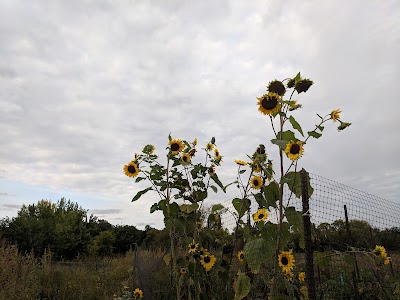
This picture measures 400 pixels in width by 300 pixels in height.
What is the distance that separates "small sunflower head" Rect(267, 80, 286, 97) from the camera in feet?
8.21

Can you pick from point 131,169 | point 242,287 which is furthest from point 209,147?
point 242,287

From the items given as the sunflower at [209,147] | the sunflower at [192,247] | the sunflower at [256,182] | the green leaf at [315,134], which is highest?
the sunflower at [209,147]

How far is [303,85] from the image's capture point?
7.88 ft

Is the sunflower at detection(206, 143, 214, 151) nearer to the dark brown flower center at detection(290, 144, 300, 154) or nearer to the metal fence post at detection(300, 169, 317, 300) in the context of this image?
the metal fence post at detection(300, 169, 317, 300)

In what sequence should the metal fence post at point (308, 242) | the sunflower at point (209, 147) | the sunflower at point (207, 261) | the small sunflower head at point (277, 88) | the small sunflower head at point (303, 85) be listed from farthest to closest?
1. the sunflower at point (209, 147)
2. the sunflower at point (207, 261)
3. the metal fence post at point (308, 242)
4. the small sunflower head at point (277, 88)
5. the small sunflower head at point (303, 85)

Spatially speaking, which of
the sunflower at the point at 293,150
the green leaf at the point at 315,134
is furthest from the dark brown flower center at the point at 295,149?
the green leaf at the point at 315,134

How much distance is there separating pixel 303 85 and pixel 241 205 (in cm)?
115

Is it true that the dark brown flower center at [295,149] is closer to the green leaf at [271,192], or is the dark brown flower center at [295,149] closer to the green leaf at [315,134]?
the green leaf at [315,134]

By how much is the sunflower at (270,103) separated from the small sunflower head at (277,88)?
0.14ft

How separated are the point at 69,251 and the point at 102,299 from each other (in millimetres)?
16708

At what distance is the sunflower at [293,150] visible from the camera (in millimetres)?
2334

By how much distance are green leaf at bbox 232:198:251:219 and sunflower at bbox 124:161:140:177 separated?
1.11 meters

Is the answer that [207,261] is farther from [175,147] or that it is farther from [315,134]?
[315,134]

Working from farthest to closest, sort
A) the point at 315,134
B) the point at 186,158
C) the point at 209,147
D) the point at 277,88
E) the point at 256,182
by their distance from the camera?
1. the point at 209,147
2. the point at 186,158
3. the point at 256,182
4. the point at 277,88
5. the point at 315,134
